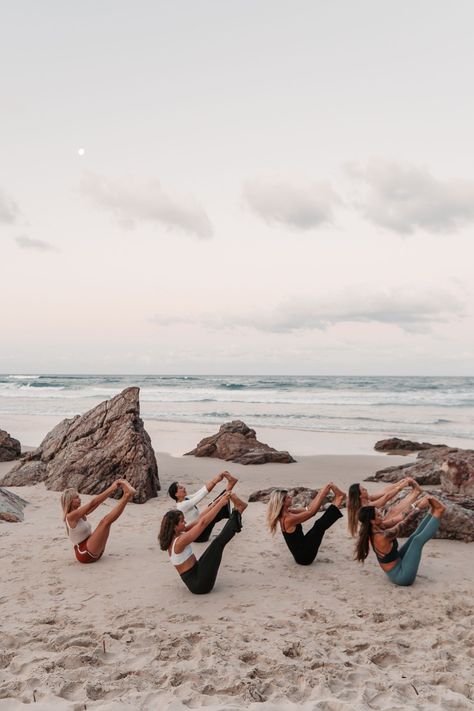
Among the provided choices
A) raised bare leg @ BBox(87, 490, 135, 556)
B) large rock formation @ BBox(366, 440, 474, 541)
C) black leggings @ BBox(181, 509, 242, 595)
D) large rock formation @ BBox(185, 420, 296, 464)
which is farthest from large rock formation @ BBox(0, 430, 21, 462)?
black leggings @ BBox(181, 509, 242, 595)

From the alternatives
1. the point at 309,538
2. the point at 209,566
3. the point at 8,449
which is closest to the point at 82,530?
the point at 209,566

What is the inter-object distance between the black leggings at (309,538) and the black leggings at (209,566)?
1452 mm

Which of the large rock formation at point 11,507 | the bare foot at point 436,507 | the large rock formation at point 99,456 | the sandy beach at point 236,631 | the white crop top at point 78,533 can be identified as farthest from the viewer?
the large rock formation at point 99,456

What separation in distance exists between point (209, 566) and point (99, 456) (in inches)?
294

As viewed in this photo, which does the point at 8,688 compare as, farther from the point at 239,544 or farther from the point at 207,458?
the point at 207,458

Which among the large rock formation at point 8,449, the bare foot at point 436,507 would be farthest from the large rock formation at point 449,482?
the large rock formation at point 8,449

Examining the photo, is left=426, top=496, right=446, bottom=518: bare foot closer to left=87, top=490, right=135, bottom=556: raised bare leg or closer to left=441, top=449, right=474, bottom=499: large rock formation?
left=87, top=490, right=135, bottom=556: raised bare leg

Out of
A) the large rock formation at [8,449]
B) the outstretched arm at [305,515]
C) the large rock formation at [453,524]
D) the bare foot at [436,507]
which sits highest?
the bare foot at [436,507]

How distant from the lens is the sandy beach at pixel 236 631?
173 inches

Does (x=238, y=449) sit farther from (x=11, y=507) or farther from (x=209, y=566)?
(x=209, y=566)

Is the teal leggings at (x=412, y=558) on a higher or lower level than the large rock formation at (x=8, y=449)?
higher

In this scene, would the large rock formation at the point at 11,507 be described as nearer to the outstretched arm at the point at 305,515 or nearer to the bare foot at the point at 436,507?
the outstretched arm at the point at 305,515

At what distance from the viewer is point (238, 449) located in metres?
18.7

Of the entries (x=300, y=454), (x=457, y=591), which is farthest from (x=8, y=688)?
(x=300, y=454)
